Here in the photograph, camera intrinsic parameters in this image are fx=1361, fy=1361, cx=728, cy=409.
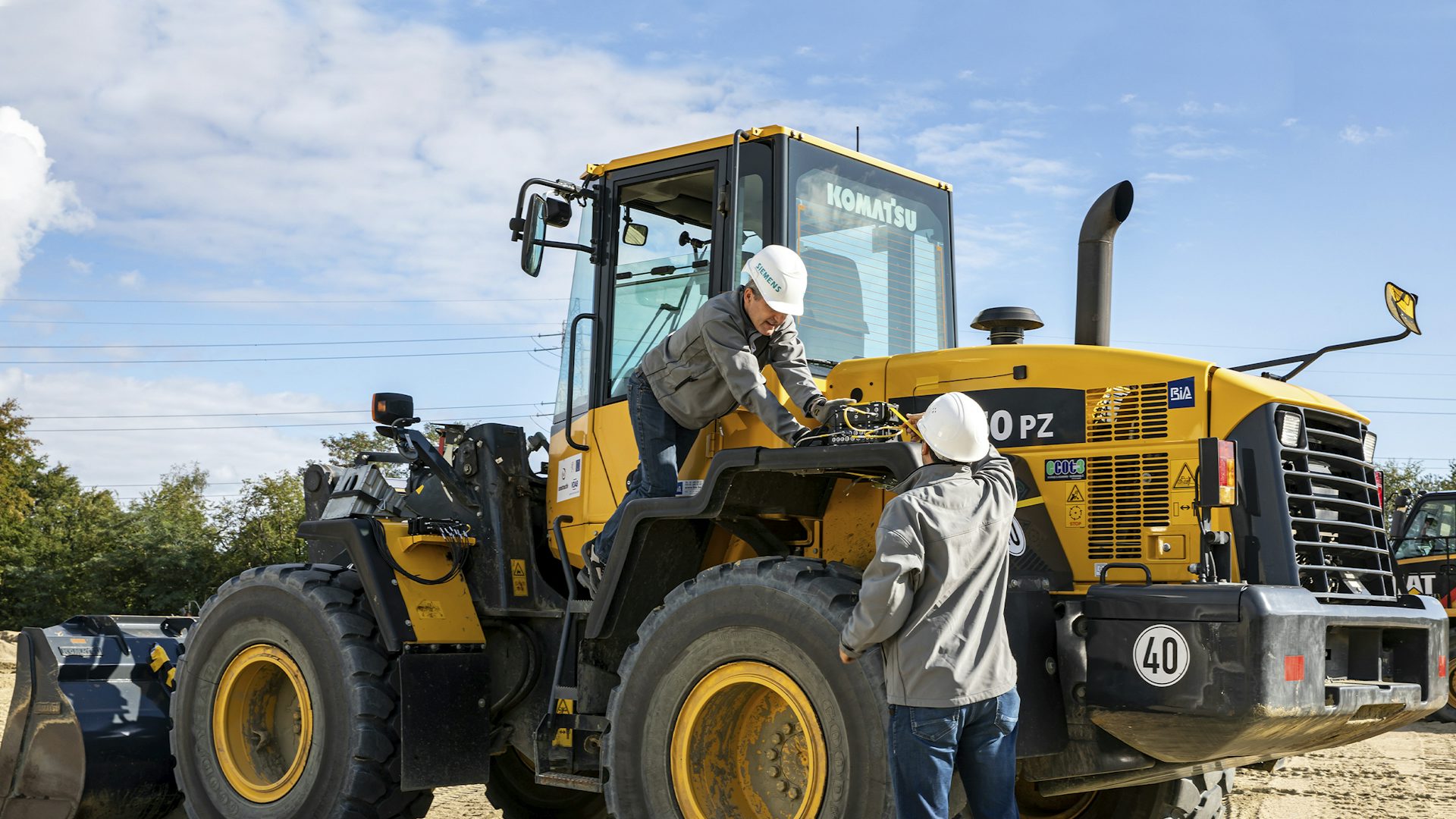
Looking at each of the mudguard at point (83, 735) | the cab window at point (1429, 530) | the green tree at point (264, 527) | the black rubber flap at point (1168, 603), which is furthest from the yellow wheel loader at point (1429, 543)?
the green tree at point (264, 527)

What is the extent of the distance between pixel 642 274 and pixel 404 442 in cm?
171

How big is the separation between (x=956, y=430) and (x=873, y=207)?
213 cm

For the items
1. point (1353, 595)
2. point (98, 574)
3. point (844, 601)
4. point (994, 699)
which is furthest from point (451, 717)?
point (98, 574)

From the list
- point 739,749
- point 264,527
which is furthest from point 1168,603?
point 264,527

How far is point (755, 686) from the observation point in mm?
5043

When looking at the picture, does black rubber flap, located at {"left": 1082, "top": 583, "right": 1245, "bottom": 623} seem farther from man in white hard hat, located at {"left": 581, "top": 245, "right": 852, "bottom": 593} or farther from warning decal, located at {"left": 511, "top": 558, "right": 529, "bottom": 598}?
warning decal, located at {"left": 511, "top": 558, "right": 529, "bottom": 598}

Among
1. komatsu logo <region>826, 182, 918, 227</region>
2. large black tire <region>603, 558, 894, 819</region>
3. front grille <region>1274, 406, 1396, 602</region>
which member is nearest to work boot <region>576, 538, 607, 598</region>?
large black tire <region>603, 558, 894, 819</region>

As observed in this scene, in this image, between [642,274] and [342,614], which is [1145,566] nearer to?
[642,274]

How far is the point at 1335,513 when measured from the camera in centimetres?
533

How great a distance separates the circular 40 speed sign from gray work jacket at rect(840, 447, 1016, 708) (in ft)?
1.51

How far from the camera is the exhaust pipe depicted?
5.97m

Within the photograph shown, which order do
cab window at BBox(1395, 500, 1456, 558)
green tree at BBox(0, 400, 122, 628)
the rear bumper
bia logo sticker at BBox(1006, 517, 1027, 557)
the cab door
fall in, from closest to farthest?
the rear bumper
bia logo sticker at BBox(1006, 517, 1027, 557)
the cab door
cab window at BBox(1395, 500, 1456, 558)
green tree at BBox(0, 400, 122, 628)

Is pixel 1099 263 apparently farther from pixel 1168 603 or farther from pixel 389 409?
pixel 389 409

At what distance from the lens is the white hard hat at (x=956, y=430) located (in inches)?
178
